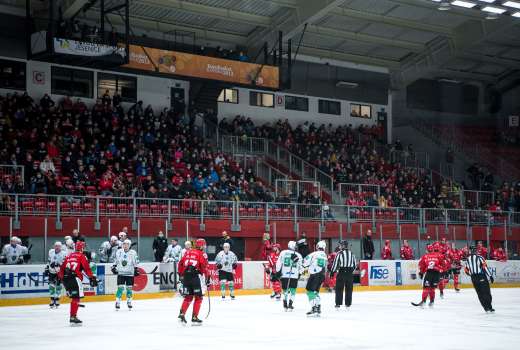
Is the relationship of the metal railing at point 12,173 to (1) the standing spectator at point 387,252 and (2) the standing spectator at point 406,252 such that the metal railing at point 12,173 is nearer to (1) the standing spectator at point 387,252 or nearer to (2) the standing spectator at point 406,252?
(1) the standing spectator at point 387,252

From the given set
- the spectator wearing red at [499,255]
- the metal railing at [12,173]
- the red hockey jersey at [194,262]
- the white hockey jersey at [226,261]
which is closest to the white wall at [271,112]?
the spectator wearing red at [499,255]

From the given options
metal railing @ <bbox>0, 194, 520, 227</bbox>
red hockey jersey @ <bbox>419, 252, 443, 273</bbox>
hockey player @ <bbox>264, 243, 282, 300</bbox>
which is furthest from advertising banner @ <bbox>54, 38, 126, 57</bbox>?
red hockey jersey @ <bbox>419, 252, 443, 273</bbox>

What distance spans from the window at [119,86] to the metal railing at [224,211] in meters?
10.4

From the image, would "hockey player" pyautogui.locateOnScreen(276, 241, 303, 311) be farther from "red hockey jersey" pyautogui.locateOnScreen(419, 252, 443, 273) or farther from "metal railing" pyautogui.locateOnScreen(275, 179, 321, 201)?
"metal railing" pyautogui.locateOnScreen(275, 179, 321, 201)

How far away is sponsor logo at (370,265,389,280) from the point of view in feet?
111

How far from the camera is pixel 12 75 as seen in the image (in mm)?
37750

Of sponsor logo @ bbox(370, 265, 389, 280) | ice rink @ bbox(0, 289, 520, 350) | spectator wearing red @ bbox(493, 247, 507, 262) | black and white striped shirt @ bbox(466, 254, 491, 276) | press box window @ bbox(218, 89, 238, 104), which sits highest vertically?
press box window @ bbox(218, 89, 238, 104)

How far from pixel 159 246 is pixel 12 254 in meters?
5.79

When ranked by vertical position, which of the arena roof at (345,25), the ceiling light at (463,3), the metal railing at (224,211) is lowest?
the metal railing at (224,211)

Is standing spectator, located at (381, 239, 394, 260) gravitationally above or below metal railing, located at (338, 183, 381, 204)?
below

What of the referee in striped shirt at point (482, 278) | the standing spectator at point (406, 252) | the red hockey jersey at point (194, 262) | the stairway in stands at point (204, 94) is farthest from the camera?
the stairway in stands at point (204, 94)

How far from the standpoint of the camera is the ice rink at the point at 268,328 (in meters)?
14.2

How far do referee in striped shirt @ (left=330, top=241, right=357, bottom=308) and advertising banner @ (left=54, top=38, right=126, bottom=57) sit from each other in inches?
616

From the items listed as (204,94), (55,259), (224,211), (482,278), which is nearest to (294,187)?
(224,211)
